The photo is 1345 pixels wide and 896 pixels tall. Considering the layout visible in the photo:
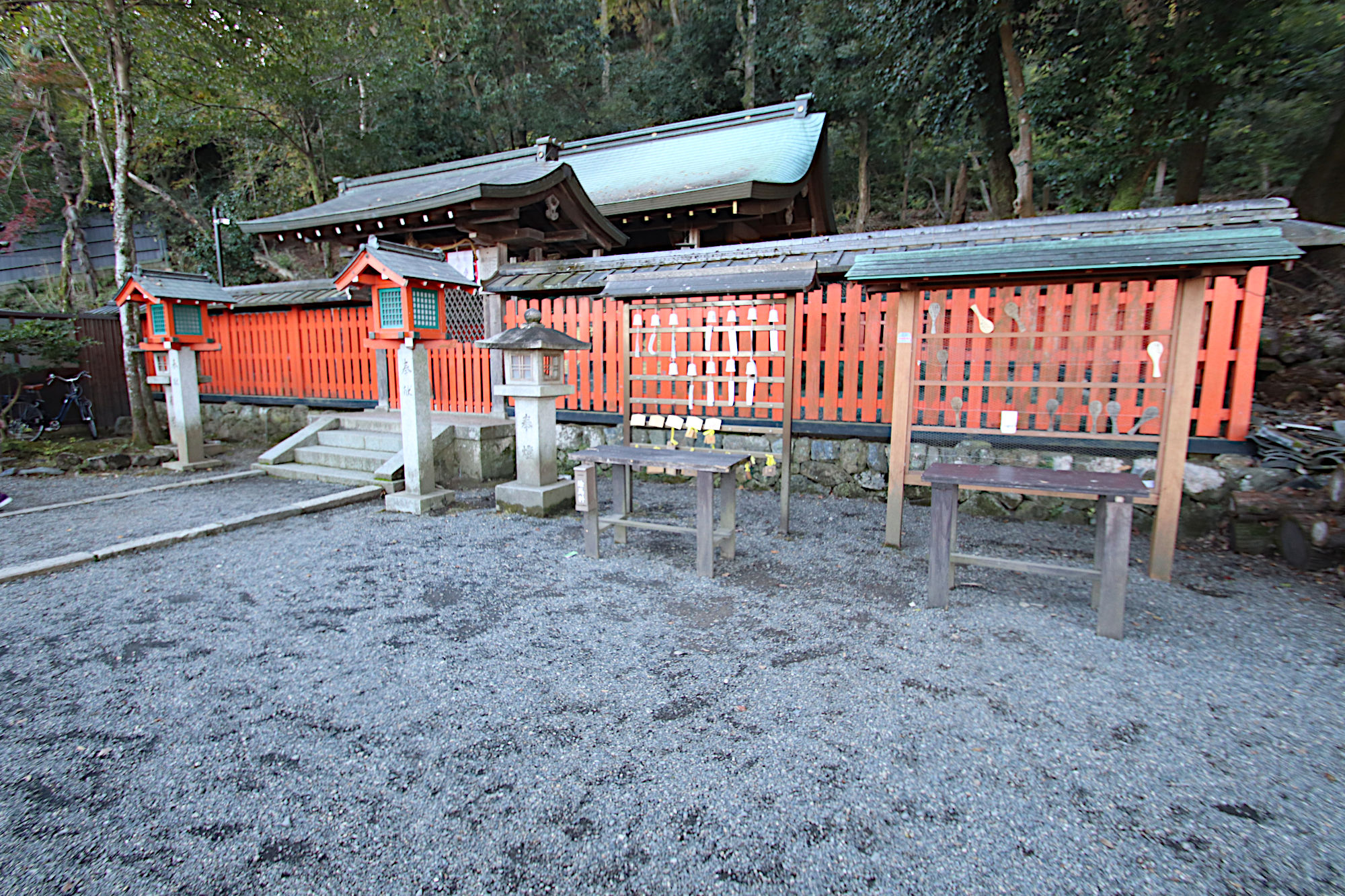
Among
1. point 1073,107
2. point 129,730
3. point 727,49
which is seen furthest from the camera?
point 727,49

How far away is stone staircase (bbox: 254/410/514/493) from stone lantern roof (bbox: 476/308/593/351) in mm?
1675

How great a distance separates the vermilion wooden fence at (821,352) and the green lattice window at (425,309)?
1405 mm

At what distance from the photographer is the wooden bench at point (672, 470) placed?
13.0 feet

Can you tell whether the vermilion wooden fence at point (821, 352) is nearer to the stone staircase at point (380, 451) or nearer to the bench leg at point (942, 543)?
the stone staircase at point (380, 451)

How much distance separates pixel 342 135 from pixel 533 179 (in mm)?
11437

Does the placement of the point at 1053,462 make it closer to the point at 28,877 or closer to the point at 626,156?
the point at 28,877

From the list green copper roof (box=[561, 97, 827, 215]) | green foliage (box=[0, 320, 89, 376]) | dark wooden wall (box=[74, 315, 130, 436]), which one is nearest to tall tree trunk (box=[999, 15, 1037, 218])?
green copper roof (box=[561, 97, 827, 215])

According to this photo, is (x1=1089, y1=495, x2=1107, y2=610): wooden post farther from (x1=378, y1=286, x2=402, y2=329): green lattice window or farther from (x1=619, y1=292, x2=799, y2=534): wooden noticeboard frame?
(x1=378, y1=286, x2=402, y2=329): green lattice window

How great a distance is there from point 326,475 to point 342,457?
29 centimetres

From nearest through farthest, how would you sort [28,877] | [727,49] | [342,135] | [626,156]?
[28,877] → [626,156] → [342,135] → [727,49]

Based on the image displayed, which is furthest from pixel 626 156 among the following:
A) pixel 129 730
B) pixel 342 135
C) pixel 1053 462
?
pixel 129 730

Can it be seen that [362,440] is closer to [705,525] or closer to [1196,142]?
[705,525]

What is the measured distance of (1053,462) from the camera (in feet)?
16.8

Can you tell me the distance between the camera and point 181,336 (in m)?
7.64
